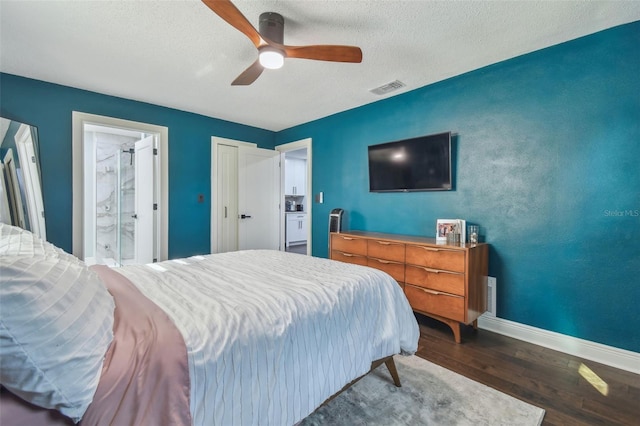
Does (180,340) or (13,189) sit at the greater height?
(13,189)

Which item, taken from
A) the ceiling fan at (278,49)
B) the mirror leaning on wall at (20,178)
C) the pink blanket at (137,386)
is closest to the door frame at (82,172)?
the mirror leaning on wall at (20,178)

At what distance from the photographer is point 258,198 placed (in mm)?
4762

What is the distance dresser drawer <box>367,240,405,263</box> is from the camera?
2851mm

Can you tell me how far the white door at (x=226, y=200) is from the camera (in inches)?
171

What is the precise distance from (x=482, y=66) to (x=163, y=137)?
12.7 feet

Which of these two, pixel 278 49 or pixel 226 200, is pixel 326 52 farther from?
pixel 226 200

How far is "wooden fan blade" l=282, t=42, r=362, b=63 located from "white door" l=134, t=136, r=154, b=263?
2.78 m

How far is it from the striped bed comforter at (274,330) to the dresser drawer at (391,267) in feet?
3.49

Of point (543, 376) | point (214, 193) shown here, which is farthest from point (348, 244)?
point (214, 193)

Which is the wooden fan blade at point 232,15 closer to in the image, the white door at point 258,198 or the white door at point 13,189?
the white door at point 13,189

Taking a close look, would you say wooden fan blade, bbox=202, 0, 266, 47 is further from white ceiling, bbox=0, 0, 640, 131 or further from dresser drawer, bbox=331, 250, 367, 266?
dresser drawer, bbox=331, 250, 367, 266

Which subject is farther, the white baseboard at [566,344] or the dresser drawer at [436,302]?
the dresser drawer at [436,302]

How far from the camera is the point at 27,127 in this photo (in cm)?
274

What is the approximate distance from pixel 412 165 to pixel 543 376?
2149 millimetres
